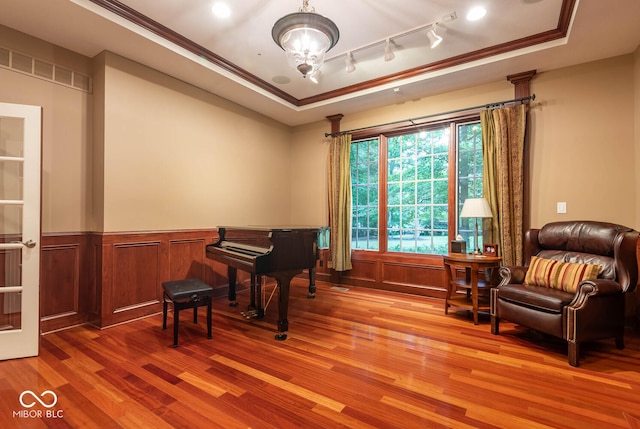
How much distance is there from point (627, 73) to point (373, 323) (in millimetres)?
3752

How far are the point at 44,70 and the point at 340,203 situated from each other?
3807 millimetres

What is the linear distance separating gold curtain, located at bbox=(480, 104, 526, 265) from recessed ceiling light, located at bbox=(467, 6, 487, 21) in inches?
49.4

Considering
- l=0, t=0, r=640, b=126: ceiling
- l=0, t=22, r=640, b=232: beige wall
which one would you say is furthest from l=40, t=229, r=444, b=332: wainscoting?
l=0, t=0, r=640, b=126: ceiling

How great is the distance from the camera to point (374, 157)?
16.2 feet

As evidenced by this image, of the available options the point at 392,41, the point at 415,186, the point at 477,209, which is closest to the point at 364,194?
the point at 415,186

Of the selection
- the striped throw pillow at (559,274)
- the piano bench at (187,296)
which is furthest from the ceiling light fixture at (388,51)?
the piano bench at (187,296)

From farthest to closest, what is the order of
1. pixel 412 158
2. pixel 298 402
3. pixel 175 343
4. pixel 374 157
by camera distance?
pixel 374 157, pixel 412 158, pixel 175 343, pixel 298 402

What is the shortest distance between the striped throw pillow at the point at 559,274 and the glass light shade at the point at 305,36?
110 inches

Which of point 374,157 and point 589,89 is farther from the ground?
point 589,89

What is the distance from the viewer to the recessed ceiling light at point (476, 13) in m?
2.72

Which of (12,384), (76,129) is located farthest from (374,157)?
(12,384)

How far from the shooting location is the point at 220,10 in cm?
275

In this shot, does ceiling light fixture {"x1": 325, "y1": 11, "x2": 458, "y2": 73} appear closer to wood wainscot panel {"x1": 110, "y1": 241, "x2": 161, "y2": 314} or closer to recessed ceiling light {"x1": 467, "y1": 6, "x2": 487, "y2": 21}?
recessed ceiling light {"x1": 467, "y1": 6, "x2": 487, "y2": 21}

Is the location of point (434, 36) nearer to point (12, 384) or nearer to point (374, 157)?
point (374, 157)
